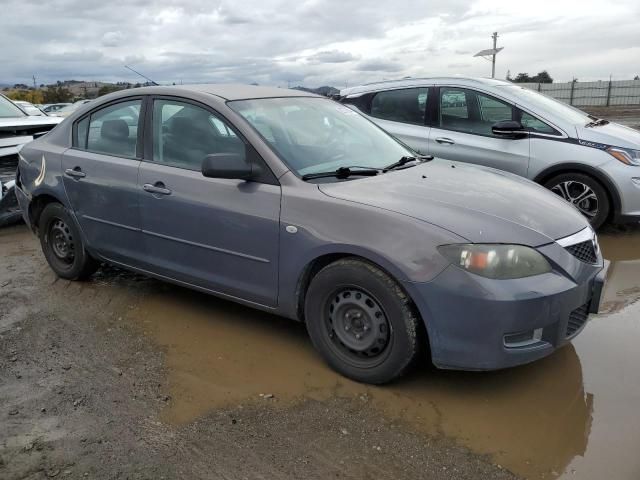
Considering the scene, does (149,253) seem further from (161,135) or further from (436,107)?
(436,107)

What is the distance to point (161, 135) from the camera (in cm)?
416

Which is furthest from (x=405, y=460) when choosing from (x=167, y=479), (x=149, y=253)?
(x=149, y=253)

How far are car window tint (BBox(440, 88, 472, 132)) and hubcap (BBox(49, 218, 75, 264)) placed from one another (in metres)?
4.20

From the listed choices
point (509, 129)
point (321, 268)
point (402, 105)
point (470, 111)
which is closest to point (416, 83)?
point (402, 105)

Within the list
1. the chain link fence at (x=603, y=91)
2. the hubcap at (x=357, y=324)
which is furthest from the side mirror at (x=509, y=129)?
the chain link fence at (x=603, y=91)

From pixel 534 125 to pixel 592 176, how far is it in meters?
0.81

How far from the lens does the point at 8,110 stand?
8609 mm

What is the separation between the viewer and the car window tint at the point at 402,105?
6926mm

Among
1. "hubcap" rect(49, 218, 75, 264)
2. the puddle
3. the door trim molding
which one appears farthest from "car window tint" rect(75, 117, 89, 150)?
the puddle

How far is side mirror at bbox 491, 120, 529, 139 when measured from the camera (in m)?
6.21

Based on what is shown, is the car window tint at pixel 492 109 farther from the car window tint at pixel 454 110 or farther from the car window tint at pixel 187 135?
the car window tint at pixel 187 135

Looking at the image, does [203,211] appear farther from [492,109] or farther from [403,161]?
[492,109]

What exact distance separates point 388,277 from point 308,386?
2.65ft

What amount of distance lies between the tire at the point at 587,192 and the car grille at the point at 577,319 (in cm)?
314
